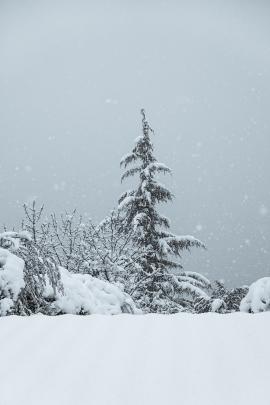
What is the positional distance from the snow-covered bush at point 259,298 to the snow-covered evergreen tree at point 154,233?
711 centimetres

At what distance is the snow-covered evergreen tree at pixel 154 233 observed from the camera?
11969 millimetres

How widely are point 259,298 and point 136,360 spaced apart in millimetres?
2571

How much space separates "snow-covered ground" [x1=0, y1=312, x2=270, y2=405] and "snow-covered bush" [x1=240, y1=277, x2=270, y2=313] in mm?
1291

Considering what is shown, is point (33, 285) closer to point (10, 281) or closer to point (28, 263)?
point (28, 263)

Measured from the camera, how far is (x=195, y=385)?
1.97m

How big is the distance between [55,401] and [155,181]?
36.7 ft

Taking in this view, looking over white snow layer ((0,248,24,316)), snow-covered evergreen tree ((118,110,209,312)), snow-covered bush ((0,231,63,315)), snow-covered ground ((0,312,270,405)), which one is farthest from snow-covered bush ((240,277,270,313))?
snow-covered evergreen tree ((118,110,209,312))

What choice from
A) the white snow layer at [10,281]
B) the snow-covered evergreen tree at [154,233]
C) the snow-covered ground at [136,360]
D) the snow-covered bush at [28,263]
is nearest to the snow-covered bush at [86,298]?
the snow-covered bush at [28,263]

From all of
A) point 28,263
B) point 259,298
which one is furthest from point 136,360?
point 259,298

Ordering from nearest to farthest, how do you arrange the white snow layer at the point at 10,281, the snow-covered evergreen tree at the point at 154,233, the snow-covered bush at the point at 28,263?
the white snow layer at the point at 10,281 < the snow-covered bush at the point at 28,263 < the snow-covered evergreen tree at the point at 154,233

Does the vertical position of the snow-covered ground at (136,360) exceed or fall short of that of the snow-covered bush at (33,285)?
it falls short

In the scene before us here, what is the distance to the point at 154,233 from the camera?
12.7 m

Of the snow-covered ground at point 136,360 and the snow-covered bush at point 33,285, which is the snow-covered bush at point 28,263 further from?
the snow-covered ground at point 136,360

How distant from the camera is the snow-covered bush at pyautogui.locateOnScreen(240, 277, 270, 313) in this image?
441 cm
